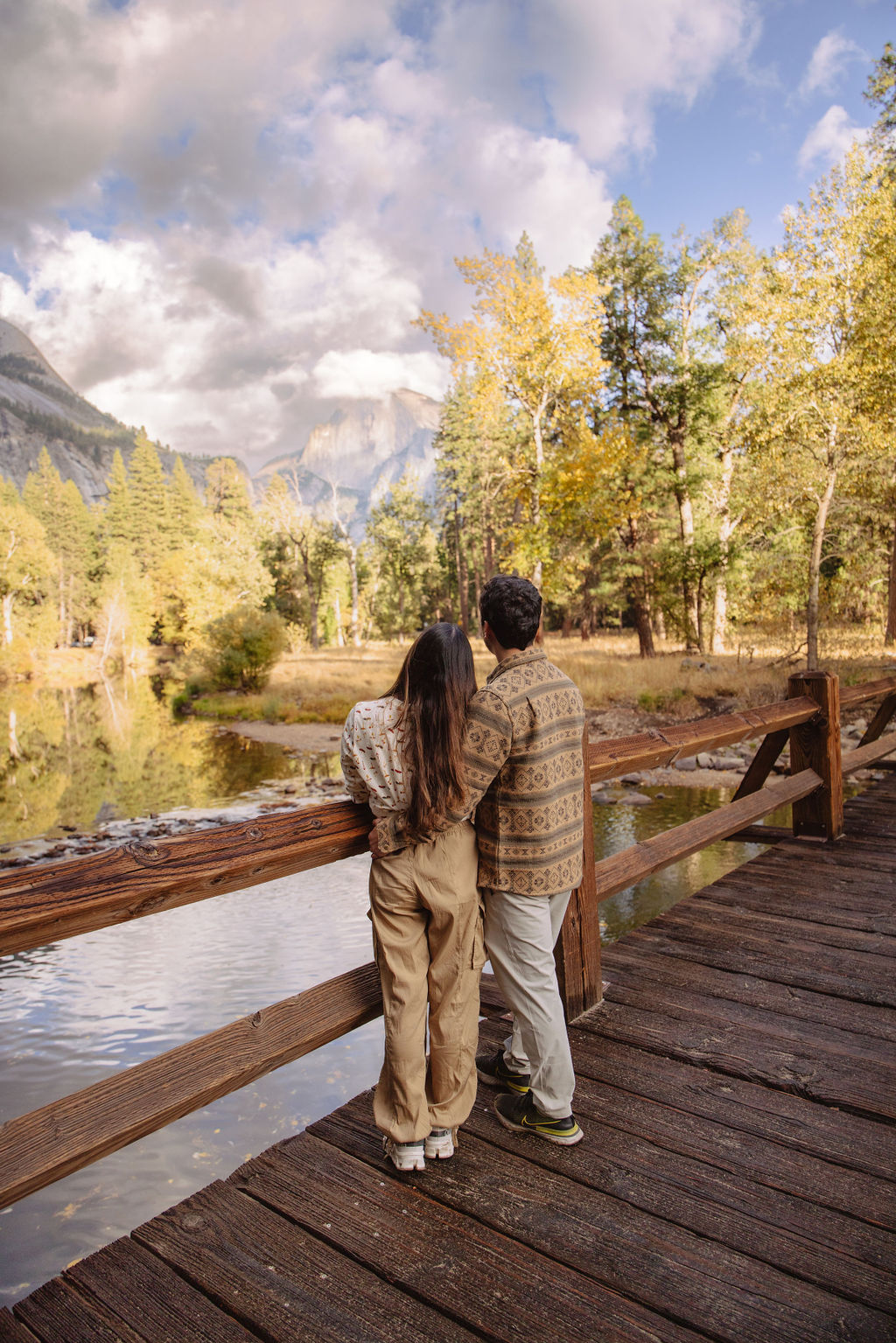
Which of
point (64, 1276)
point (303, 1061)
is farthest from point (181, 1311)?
point (303, 1061)

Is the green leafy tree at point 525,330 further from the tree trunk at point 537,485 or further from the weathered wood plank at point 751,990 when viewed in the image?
the weathered wood plank at point 751,990

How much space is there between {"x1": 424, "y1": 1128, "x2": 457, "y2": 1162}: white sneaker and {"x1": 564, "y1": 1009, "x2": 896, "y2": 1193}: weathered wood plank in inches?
20.7

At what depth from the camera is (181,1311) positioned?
175 cm

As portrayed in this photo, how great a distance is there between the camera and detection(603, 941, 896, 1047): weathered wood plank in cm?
311

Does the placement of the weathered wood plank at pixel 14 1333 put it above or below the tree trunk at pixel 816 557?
below

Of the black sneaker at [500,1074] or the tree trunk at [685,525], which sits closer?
the black sneaker at [500,1074]

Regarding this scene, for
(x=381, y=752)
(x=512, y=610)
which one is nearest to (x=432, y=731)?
(x=381, y=752)

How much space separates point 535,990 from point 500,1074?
58 centimetres

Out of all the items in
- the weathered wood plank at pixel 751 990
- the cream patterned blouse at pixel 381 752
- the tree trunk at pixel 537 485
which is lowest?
the weathered wood plank at pixel 751 990

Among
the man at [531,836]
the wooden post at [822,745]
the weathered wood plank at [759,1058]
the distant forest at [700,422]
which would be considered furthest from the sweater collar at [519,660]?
the distant forest at [700,422]

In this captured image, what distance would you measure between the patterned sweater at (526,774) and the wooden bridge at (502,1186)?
0.39 meters

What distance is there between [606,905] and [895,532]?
14113 mm

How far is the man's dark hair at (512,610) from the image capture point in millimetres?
2287

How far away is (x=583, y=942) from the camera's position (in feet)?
10.1
